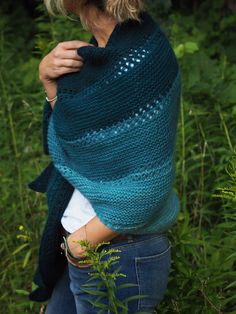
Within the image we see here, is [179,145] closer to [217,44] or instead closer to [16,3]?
[217,44]

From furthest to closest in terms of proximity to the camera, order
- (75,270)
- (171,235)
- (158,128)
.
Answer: (171,235), (75,270), (158,128)

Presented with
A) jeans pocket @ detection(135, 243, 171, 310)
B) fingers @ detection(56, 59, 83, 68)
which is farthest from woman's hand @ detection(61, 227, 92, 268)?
fingers @ detection(56, 59, 83, 68)

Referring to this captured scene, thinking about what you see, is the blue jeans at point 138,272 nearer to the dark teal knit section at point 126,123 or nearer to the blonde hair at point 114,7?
the dark teal knit section at point 126,123

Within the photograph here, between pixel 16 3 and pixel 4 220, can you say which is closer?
pixel 4 220

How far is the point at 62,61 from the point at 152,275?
717 millimetres

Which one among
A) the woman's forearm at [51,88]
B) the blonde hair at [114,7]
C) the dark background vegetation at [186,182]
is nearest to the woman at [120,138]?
the blonde hair at [114,7]

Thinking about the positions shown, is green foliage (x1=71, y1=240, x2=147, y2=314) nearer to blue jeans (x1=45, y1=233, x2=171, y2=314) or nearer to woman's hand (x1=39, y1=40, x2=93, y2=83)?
blue jeans (x1=45, y1=233, x2=171, y2=314)

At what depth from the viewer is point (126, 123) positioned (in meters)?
2.04

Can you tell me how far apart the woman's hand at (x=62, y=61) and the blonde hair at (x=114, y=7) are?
0.12 metres

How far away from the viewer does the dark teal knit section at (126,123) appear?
A: 202 centimetres

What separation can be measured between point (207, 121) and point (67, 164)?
1763mm

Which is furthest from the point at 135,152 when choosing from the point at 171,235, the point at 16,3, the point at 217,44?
the point at 16,3

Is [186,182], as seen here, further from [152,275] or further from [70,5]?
[70,5]

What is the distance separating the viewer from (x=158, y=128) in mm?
2043
